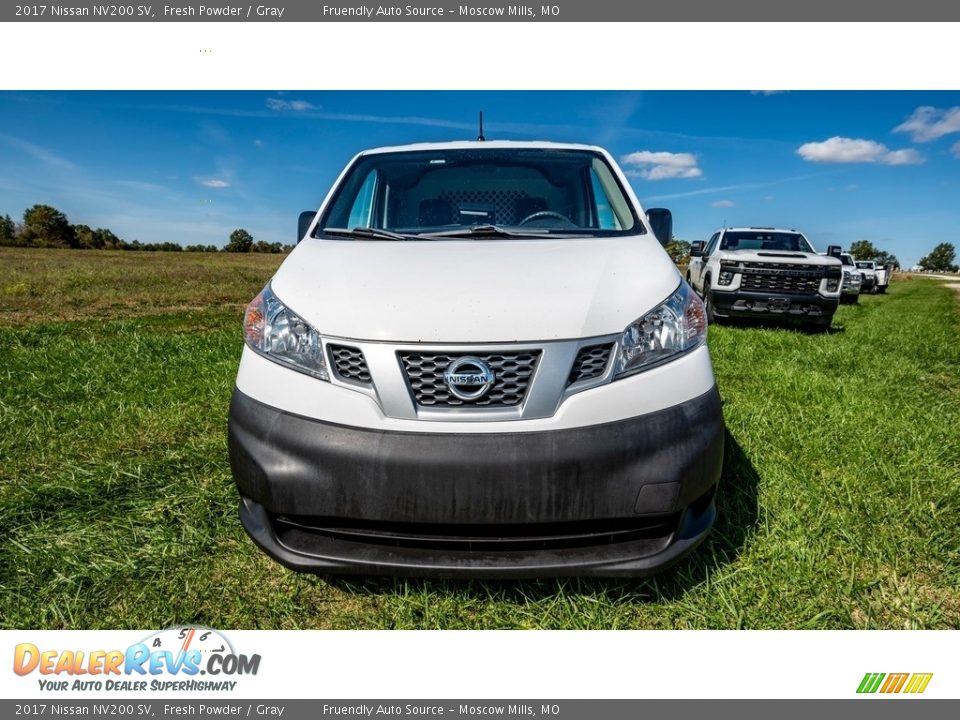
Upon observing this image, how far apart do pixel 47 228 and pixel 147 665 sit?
298 ft

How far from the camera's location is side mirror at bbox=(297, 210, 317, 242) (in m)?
2.83

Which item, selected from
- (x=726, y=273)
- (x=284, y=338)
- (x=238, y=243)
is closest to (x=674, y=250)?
(x=284, y=338)

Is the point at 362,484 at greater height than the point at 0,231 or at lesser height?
lesser

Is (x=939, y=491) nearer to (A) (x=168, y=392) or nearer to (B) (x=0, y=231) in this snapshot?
(A) (x=168, y=392)

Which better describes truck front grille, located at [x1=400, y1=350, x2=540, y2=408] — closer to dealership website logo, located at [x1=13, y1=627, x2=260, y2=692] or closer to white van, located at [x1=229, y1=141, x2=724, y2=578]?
white van, located at [x1=229, y1=141, x2=724, y2=578]

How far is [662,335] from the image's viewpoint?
1.85 m

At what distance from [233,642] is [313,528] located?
52 centimetres

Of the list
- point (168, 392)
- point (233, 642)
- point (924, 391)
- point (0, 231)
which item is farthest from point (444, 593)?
point (0, 231)

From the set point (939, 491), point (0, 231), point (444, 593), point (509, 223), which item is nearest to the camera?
point (444, 593)

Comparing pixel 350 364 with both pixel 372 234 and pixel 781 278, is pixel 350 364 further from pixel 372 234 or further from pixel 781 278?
pixel 781 278

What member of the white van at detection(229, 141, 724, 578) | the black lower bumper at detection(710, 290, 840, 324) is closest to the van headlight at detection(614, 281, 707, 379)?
the white van at detection(229, 141, 724, 578)

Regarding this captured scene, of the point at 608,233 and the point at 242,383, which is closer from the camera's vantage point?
the point at 242,383

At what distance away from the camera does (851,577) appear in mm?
2090

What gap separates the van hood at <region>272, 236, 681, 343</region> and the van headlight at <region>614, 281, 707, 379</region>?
0.04 metres
